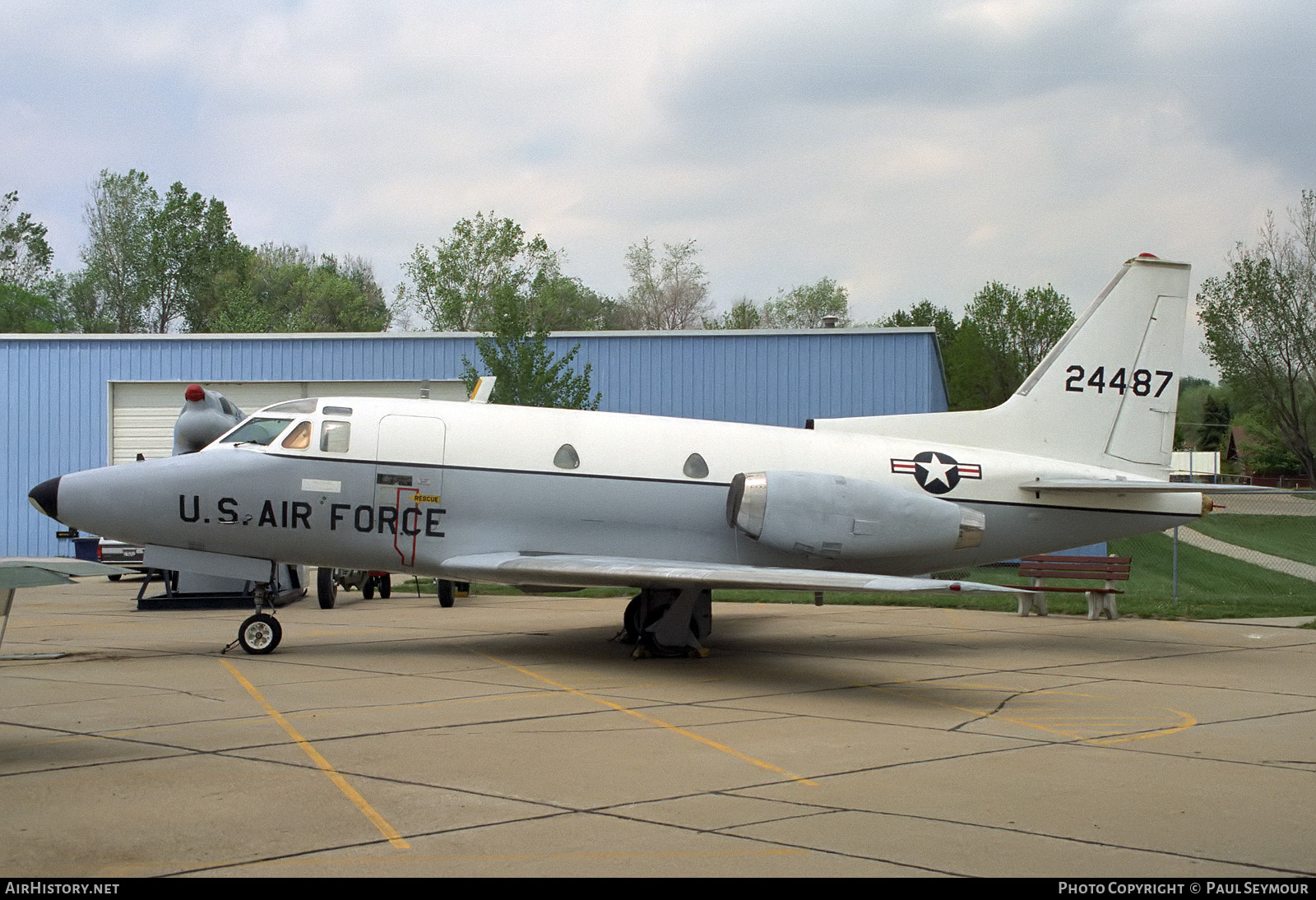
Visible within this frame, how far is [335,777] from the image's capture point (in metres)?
7.42

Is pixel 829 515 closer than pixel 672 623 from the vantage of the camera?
Yes

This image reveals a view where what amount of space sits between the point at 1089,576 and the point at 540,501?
9.74m

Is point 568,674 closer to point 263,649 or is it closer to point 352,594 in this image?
point 263,649

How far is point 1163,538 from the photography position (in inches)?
1628

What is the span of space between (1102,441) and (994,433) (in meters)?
1.61

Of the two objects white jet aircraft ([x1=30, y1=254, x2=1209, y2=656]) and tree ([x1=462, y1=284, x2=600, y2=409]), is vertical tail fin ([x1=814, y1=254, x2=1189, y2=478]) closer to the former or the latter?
white jet aircraft ([x1=30, y1=254, x2=1209, y2=656])

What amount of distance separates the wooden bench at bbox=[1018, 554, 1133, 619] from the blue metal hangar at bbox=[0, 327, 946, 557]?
40.8 feet

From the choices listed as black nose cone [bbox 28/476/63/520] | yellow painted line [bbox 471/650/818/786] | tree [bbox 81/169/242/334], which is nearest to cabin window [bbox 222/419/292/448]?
black nose cone [bbox 28/476/63/520]

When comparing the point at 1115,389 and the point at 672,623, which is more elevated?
the point at 1115,389

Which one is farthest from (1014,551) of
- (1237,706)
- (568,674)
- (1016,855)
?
(1016,855)

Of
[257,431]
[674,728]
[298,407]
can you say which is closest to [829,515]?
[674,728]

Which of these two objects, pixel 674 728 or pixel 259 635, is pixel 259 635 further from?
pixel 674 728

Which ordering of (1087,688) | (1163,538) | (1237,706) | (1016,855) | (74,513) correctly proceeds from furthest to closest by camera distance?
→ (1163,538)
(74,513)
(1087,688)
(1237,706)
(1016,855)

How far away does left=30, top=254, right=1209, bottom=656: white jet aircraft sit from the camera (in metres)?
13.3
